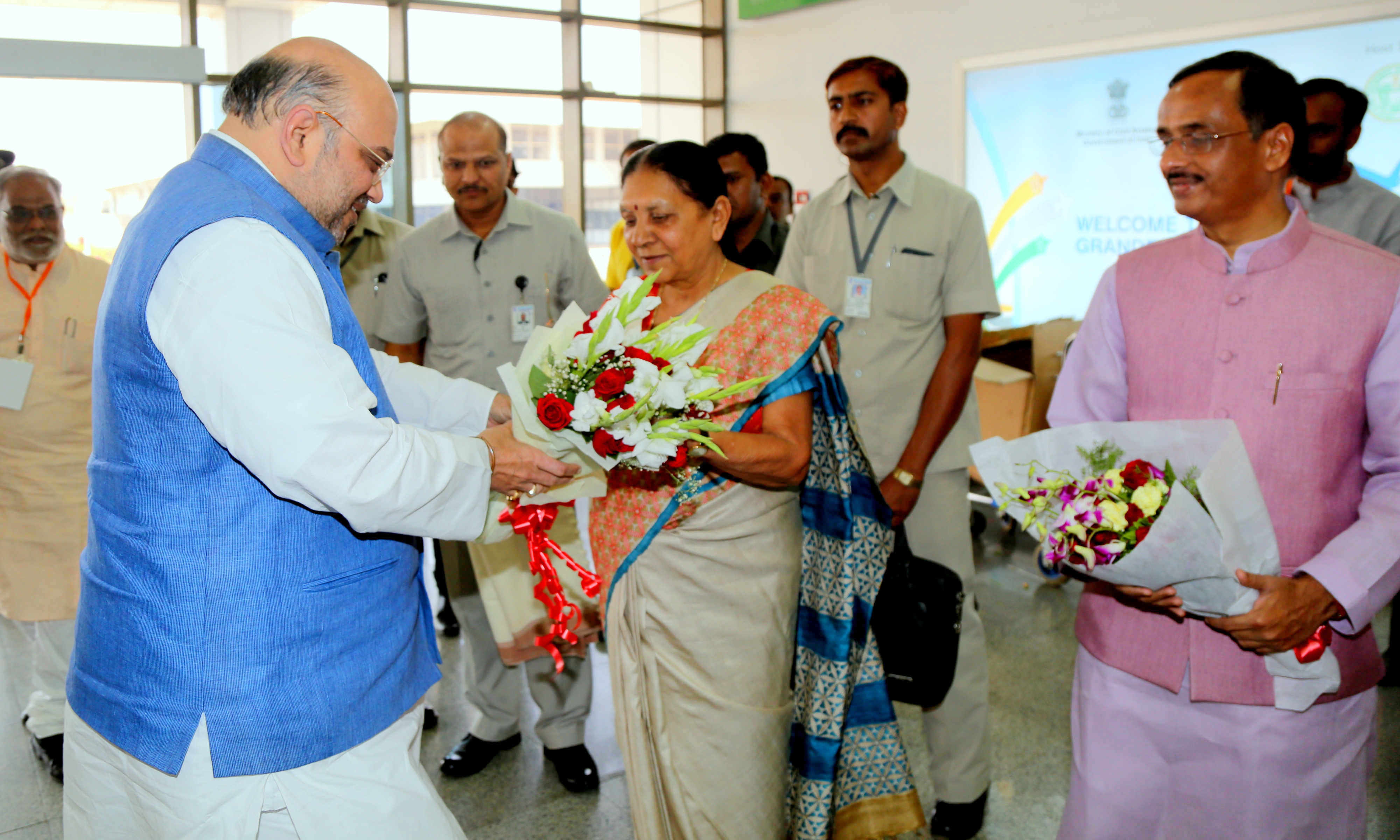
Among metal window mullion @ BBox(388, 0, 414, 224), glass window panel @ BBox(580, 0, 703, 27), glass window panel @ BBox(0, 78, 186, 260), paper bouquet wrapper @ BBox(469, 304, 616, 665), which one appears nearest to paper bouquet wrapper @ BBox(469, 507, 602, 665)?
paper bouquet wrapper @ BBox(469, 304, 616, 665)

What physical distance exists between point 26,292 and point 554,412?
2.84 meters

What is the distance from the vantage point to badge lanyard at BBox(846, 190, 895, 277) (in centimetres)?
320

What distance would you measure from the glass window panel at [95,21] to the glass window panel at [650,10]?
4.33 meters

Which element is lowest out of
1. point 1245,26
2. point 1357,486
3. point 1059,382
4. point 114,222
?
point 1357,486

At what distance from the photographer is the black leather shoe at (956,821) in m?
3.02

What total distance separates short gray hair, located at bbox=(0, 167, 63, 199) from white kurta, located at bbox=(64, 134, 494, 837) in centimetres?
275

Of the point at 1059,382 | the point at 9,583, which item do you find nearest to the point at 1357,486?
the point at 1059,382

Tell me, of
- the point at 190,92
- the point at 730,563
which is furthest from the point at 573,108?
the point at 730,563

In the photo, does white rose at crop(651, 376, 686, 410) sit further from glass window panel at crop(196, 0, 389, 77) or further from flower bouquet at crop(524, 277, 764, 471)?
glass window panel at crop(196, 0, 389, 77)

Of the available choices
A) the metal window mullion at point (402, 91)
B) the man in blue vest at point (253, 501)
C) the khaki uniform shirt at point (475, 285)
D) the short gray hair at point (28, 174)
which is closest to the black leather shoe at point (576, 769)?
the khaki uniform shirt at point (475, 285)

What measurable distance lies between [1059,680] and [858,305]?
191cm

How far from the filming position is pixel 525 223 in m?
3.73

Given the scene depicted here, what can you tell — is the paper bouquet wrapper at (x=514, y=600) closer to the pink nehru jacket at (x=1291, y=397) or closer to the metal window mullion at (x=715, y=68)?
the pink nehru jacket at (x=1291, y=397)

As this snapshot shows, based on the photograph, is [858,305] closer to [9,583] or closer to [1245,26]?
[9,583]
